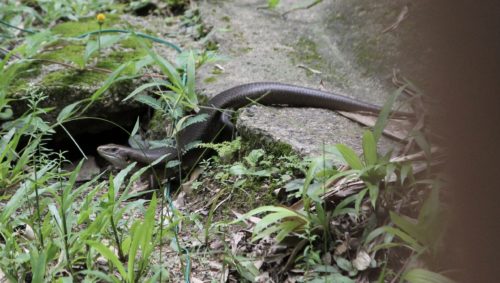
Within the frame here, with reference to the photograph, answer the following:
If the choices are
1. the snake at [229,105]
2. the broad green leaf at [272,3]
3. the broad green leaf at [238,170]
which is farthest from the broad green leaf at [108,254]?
the broad green leaf at [272,3]

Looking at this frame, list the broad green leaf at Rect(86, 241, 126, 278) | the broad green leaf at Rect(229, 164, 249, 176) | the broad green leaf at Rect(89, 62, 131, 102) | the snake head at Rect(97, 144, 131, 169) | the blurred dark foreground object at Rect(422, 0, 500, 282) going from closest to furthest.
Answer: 1. the blurred dark foreground object at Rect(422, 0, 500, 282)
2. the broad green leaf at Rect(86, 241, 126, 278)
3. the broad green leaf at Rect(229, 164, 249, 176)
4. the broad green leaf at Rect(89, 62, 131, 102)
5. the snake head at Rect(97, 144, 131, 169)

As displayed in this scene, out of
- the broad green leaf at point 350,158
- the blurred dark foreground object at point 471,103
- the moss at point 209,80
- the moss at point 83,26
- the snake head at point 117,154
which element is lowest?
the snake head at point 117,154

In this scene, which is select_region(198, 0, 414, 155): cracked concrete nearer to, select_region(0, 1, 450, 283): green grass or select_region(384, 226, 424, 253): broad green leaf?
select_region(0, 1, 450, 283): green grass

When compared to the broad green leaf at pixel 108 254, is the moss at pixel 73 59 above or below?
above

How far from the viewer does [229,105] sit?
3855 mm

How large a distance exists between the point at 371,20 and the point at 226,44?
3.58 ft

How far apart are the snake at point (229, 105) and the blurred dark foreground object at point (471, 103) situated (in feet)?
9.86

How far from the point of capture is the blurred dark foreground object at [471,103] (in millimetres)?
681

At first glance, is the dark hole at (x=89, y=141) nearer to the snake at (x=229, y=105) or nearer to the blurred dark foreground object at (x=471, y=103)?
the snake at (x=229, y=105)

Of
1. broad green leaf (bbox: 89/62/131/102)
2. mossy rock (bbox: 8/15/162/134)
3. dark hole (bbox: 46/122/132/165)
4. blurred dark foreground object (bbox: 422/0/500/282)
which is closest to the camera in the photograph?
blurred dark foreground object (bbox: 422/0/500/282)

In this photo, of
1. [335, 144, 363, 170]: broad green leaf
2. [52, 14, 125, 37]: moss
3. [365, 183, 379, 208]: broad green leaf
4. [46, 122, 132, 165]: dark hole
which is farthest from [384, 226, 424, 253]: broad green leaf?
[52, 14, 125, 37]: moss

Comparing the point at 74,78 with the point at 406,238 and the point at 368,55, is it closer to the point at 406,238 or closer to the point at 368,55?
the point at 368,55

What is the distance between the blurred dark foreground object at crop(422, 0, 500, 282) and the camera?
2.23 ft

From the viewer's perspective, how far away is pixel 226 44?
4.76 metres
